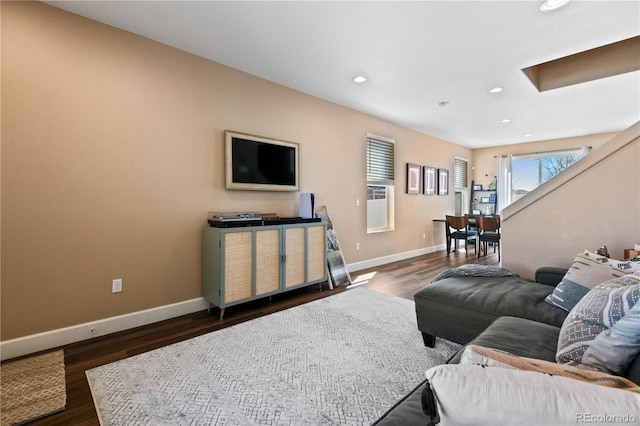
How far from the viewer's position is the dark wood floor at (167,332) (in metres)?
1.67

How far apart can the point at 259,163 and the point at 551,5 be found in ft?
9.82

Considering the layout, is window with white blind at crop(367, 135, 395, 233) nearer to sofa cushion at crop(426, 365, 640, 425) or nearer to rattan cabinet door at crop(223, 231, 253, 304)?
rattan cabinet door at crop(223, 231, 253, 304)

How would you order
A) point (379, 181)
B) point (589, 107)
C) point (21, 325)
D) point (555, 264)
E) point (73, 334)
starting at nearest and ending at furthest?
1. point (21, 325)
2. point (73, 334)
3. point (555, 264)
4. point (589, 107)
5. point (379, 181)

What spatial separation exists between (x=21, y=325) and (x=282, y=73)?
10.9 ft

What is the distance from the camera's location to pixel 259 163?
138 inches

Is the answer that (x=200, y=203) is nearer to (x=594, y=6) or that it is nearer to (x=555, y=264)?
(x=555, y=264)

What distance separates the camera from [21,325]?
2.22m

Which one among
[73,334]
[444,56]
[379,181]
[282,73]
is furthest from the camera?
[379,181]

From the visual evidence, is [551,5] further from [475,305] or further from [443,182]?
[443,182]

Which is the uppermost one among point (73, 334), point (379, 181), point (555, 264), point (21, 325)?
point (379, 181)

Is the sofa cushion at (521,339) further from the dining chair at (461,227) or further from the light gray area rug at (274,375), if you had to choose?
the dining chair at (461,227)

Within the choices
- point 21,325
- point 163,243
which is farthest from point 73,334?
point 163,243

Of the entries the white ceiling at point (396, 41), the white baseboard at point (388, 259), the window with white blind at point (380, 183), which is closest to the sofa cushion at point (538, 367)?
the white ceiling at point (396, 41)

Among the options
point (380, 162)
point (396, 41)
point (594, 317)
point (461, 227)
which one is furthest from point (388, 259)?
point (594, 317)
